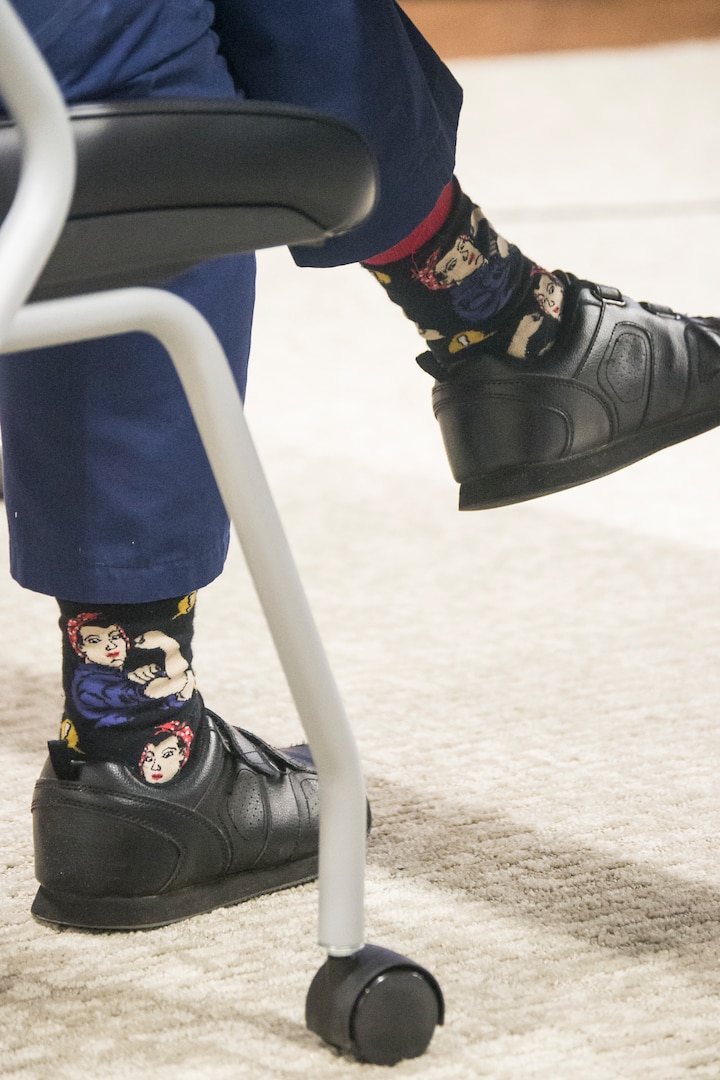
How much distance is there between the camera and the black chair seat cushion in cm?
41

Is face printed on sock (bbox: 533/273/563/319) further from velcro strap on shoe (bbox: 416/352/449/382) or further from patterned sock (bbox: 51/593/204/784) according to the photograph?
patterned sock (bbox: 51/593/204/784)

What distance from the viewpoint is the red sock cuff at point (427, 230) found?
702 millimetres

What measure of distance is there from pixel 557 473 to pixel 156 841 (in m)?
0.29

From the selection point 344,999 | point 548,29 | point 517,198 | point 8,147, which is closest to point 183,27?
point 8,147

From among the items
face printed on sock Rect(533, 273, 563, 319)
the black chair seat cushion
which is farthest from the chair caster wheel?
face printed on sock Rect(533, 273, 563, 319)

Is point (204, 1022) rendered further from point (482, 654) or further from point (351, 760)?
point (482, 654)

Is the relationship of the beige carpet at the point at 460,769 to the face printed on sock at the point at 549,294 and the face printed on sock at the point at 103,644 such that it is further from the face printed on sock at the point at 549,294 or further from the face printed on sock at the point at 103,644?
the face printed on sock at the point at 549,294

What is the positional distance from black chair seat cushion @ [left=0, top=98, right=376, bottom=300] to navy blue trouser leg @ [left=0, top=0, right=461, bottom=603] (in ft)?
0.43

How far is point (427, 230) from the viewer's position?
70 cm

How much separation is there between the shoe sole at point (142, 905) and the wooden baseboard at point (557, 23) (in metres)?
4.30

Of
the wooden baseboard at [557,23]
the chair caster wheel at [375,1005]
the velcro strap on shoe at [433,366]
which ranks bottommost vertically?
the wooden baseboard at [557,23]

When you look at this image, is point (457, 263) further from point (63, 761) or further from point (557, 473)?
point (63, 761)

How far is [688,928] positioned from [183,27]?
465mm

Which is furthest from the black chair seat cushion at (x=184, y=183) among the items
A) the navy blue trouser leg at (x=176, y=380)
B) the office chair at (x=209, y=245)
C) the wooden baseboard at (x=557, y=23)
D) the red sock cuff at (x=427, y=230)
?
the wooden baseboard at (x=557, y=23)
